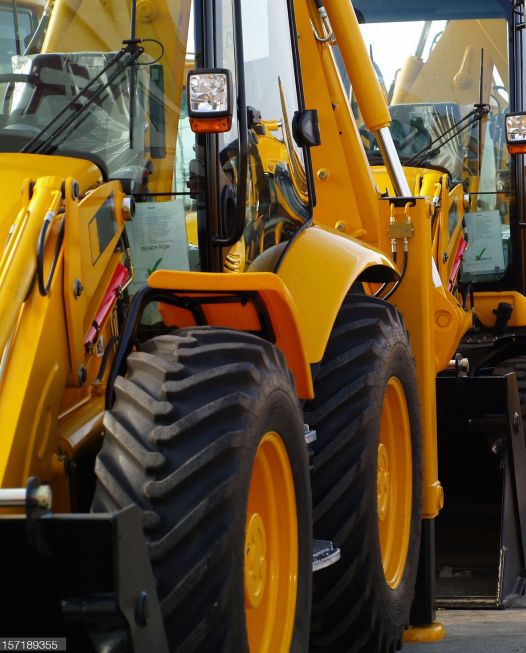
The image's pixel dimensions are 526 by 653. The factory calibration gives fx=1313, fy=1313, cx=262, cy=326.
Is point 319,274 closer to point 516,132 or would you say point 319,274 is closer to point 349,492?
point 349,492

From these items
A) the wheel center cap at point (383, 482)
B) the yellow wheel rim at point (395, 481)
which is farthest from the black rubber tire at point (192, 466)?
the yellow wheel rim at point (395, 481)

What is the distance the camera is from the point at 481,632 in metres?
5.04

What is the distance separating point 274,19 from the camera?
4.47 metres

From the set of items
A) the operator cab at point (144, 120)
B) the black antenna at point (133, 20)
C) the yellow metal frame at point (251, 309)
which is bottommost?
the yellow metal frame at point (251, 309)

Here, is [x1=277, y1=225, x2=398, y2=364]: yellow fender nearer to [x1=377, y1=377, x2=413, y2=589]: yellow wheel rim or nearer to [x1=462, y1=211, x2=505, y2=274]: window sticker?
[x1=377, y1=377, x2=413, y2=589]: yellow wheel rim

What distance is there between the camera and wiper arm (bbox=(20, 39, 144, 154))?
358 cm

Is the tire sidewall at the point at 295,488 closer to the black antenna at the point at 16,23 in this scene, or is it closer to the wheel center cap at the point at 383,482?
the wheel center cap at the point at 383,482

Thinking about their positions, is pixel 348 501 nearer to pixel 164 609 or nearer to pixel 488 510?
pixel 164 609

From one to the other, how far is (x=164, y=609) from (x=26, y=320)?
0.83 meters

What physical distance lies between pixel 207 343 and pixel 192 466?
431mm

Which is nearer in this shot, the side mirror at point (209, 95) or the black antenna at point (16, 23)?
the side mirror at point (209, 95)

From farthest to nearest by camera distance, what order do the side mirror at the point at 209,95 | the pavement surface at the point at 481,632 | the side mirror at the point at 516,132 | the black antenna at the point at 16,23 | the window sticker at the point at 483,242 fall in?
1. the window sticker at the point at 483,242
2. the side mirror at the point at 516,132
3. the pavement surface at the point at 481,632
4. the black antenna at the point at 16,23
5. the side mirror at the point at 209,95

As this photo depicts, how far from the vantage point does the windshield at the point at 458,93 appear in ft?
26.3

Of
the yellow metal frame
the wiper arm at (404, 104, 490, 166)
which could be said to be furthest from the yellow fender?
the wiper arm at (404, 104, 490, 166)
